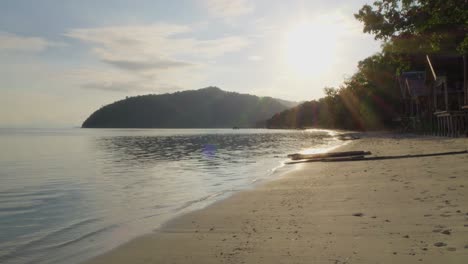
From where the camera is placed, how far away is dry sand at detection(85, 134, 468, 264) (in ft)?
16.5

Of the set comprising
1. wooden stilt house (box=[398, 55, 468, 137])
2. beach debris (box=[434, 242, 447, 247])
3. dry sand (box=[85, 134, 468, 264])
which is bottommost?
dry sand (box=[85, 134, 468, 264])

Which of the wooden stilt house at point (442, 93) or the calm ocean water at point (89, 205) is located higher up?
the wooden stilt house at point (442, 93)

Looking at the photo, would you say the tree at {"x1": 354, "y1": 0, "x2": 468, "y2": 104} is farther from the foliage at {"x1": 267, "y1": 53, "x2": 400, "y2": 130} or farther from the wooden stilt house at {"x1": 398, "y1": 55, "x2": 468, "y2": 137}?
the foliage at {"x1": 267, "y1": 53, "x2": 400, "y2": 130}

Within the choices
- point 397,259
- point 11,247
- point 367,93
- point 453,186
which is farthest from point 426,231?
point 367,93

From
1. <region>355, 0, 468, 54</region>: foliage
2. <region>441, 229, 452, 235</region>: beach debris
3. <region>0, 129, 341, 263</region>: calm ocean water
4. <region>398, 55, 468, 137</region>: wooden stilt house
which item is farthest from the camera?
<region>398, 55, 468, 137</region>: wooden stilt house

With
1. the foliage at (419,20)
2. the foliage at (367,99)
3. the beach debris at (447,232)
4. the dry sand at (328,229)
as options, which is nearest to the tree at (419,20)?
the foliage at (419,20)

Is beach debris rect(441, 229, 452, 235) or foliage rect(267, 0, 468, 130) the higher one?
foliage rect(267, 0, 468, 130)

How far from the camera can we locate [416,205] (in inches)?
291

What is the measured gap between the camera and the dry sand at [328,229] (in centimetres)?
504

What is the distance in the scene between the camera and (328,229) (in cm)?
632

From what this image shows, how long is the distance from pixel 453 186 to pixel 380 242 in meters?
4.62

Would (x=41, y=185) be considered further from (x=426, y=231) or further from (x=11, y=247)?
(x=426, y=231)

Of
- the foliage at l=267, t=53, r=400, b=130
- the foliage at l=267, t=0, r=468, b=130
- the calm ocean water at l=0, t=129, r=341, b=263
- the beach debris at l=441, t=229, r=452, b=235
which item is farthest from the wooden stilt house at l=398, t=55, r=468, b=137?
the beach debris at l=441, t=229, r=452, b=235

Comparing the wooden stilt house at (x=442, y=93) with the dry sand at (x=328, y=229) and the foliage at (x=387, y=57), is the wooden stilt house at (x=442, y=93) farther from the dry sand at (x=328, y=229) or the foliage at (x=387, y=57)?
the dry sand at (x=328, y=229)
